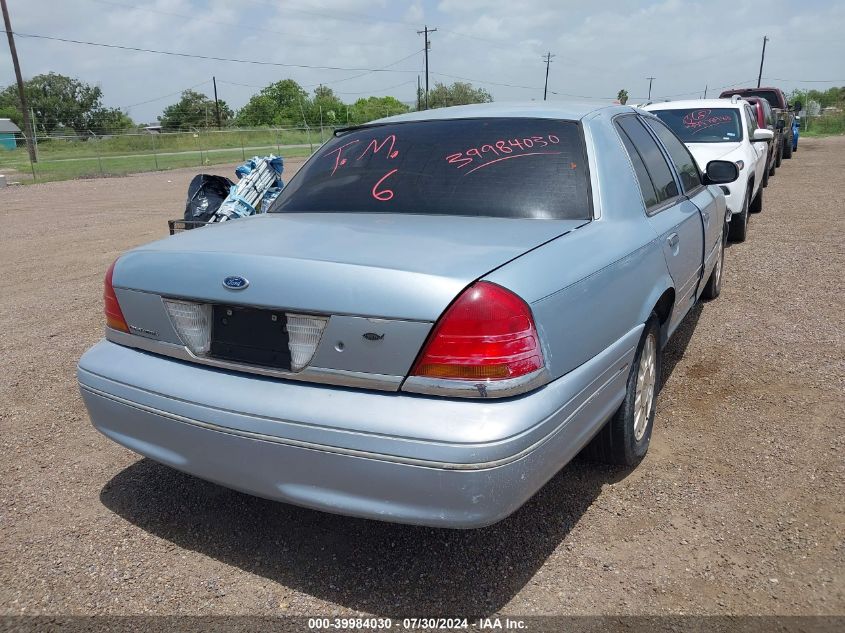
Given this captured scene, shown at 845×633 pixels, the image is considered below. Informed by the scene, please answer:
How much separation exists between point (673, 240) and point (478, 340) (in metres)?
A: 1.77

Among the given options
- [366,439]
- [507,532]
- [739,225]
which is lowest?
[507,532]

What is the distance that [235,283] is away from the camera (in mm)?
2262

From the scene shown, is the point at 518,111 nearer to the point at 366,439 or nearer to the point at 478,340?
the point at 478,340

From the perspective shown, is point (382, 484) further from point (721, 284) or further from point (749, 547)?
point (721, 284)

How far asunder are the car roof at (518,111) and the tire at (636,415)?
101cm

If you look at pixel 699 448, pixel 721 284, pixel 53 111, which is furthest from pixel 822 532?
pixel 53 111

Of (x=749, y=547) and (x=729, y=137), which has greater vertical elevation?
(x=729, y=137)

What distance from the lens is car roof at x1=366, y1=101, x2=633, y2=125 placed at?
320 cm

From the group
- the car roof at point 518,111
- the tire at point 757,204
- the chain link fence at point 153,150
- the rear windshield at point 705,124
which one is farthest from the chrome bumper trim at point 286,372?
the chain link fence at point 153,150

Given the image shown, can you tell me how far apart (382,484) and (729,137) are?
8.43m

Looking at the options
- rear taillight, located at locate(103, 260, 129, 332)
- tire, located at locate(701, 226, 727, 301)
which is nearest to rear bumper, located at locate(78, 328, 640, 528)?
rear taillight, located at locate(103, 260, 129, 332)

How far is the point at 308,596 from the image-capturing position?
2400 millimetres

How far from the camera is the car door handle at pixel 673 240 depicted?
131 inches

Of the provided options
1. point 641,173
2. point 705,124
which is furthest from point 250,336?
point 705,124
